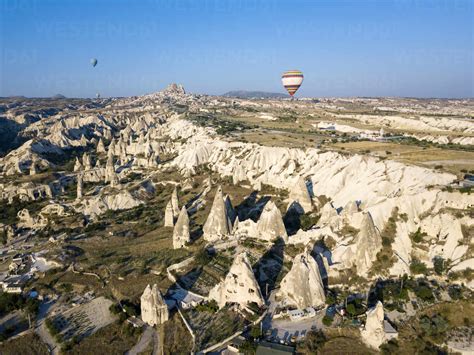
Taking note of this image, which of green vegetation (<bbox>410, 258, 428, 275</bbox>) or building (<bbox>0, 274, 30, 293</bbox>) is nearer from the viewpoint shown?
green vegetation (<bbox>410, 258, 428, 275</bbox>)

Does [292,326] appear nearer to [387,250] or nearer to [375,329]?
[375,329]

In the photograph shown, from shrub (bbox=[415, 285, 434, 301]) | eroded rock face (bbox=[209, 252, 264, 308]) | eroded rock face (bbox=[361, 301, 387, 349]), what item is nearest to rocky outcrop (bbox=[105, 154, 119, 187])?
eroded rock face (bbox=[209, 252, 264, 308])

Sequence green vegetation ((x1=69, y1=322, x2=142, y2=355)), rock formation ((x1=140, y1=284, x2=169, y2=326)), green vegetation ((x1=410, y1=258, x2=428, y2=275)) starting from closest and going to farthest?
green vegetation ((x1=69, y1=322, x2=142, y2=355)), rock formation ((x1=140, y1=284, x2=169, y2=326)), green vegetation ((x1=410, y1=258, x2=428, y2=275))

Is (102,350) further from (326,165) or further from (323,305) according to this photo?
(326,165)

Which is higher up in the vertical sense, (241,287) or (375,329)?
(241,287)

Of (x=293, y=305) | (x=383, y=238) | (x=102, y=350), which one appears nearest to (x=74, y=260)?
(x=102, y=350)

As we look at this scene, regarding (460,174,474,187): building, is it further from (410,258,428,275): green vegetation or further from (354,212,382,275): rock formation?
(354,212,382,275): rock formation

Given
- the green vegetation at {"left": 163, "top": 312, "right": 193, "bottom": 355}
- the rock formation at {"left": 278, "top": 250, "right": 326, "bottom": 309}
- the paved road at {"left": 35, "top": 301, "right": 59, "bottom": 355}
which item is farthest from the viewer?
the rock formation at {"left": 278, "top": 250, "right": 326, "bottom": 309}

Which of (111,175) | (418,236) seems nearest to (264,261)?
(418,236)
